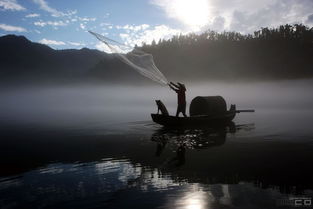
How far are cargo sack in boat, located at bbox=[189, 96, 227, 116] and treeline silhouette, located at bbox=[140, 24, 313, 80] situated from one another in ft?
345

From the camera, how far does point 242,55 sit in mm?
141375

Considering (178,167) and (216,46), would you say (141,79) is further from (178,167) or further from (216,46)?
(178,167)

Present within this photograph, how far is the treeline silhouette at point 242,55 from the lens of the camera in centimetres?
12800

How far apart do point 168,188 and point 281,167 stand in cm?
527

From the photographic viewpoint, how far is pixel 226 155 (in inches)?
606

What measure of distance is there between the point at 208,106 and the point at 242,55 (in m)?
119

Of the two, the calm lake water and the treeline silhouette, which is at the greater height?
the treeline silhouette

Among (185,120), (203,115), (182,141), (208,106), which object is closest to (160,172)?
(182,141)

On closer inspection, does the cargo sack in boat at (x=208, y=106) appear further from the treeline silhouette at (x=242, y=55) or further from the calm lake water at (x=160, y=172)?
the treeline silhouette at (x=242, y=55)

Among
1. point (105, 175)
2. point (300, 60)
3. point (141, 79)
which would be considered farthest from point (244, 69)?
point (105, 175)

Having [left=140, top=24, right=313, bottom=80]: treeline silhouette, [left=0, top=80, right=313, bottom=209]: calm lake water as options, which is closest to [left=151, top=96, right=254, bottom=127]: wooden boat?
[left=0, top=80, right=313, bottom=209]: calm lake water

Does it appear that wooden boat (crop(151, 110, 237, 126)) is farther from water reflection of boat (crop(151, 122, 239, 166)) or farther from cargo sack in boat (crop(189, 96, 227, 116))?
cargo sack in boat (crop(189, 96, 227, 116))

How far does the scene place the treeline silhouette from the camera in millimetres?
128000

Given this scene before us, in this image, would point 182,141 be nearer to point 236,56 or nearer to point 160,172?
point 160,172
